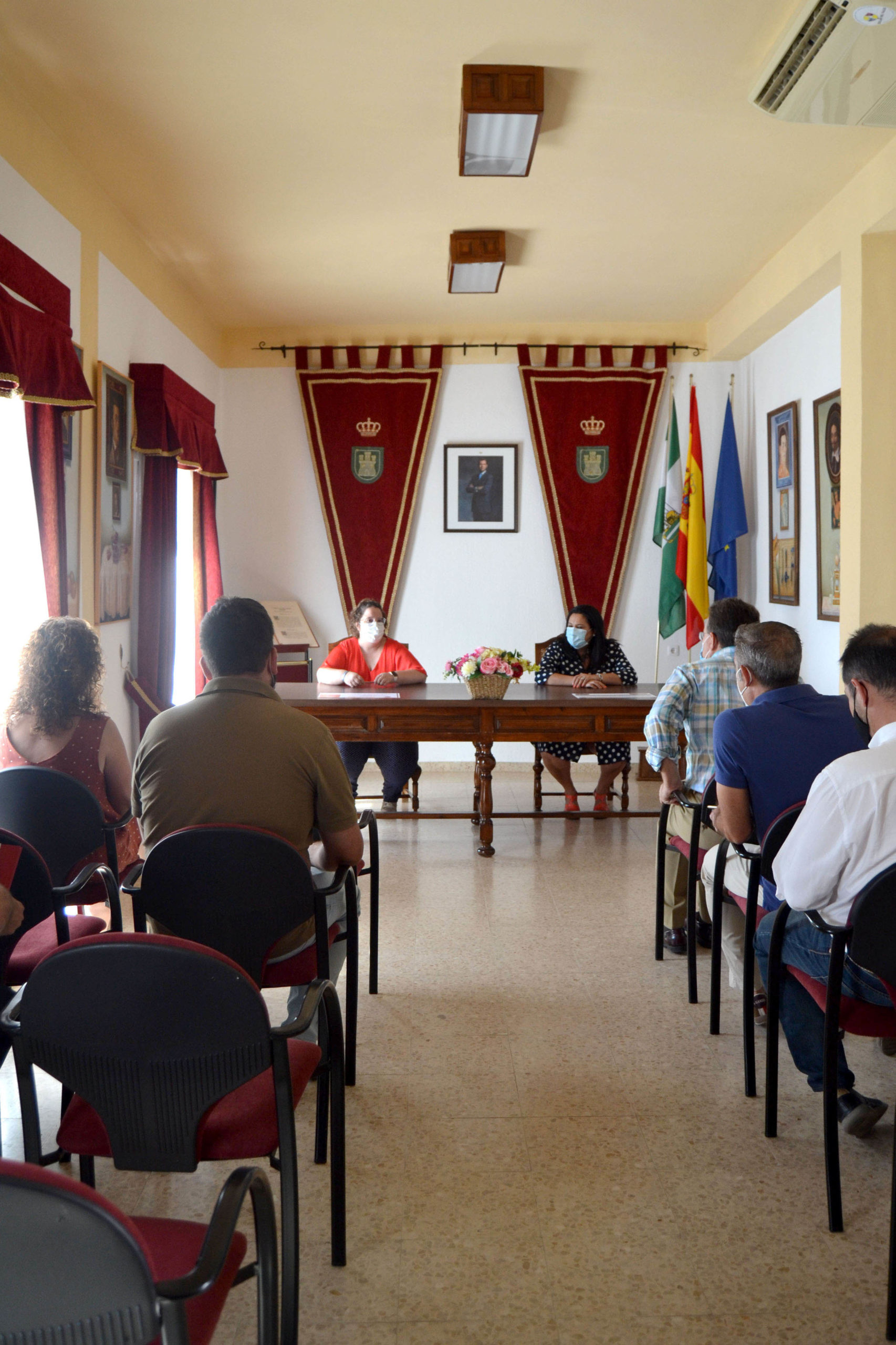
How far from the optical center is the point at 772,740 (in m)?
2.58

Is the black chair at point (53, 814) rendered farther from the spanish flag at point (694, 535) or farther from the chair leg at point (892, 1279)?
the spanish flag at point (694, 535)

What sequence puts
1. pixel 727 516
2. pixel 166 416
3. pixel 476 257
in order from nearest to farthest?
pixel 166 416
pixel 476 257
pixel 727 516

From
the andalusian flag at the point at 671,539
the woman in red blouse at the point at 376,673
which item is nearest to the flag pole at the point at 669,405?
the andalusian flag at the point at 671,539

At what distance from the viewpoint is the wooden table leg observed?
495cm

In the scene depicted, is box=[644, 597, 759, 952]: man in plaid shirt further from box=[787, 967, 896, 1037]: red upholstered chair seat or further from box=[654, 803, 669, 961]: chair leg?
box=[787, 967, 896, 1037]: red upholstered chair seat

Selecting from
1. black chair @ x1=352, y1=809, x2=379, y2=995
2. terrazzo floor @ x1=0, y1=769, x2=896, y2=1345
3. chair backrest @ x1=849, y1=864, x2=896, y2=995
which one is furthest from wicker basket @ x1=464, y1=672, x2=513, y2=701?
chair backrest @ x1=849, y1=864, x2=896, y2=995

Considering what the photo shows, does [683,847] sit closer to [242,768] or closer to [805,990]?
[805,990]

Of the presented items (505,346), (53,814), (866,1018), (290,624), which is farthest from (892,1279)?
(505,346)

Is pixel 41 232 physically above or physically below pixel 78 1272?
above

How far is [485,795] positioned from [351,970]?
97.9 inches

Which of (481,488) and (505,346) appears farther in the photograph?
(481,488)

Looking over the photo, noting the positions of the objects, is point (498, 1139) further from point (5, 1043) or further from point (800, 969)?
point (5, 1043)

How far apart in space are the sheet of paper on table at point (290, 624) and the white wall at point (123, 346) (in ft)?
6.31

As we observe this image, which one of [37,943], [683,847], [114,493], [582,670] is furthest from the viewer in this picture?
[582,670]
